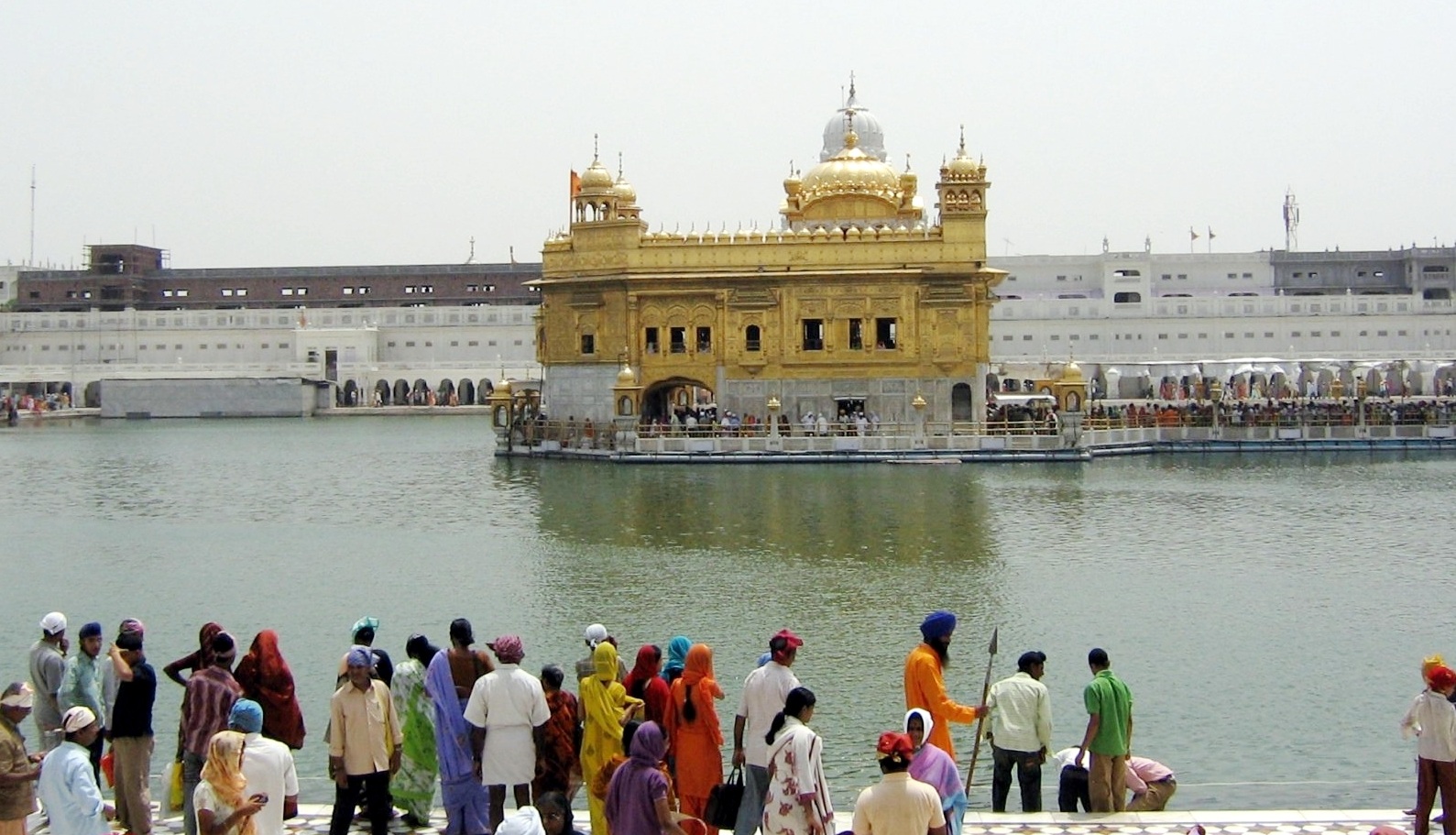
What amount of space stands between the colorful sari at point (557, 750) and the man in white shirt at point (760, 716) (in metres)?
1.11

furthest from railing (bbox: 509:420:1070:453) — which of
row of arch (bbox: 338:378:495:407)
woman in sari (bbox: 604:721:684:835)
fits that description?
row of arch (bbox: 338:378:495:407)

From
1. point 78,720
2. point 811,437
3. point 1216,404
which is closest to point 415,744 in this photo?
point 78,720

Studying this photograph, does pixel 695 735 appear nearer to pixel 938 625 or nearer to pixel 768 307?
pixel 938 625

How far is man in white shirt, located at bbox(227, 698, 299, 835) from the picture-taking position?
8.47 metres

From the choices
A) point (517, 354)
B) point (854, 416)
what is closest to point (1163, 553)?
point (854, 416)

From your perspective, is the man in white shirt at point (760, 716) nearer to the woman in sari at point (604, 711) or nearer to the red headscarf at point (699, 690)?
the red headscarf at point (699, 690)

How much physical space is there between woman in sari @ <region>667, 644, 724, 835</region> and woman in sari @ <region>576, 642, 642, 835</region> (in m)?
0.36

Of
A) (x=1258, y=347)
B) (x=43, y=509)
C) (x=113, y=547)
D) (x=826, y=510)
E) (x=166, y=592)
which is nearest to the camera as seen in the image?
(x=166, y=592)

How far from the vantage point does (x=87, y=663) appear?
11.1 meters

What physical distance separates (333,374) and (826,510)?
221 feet

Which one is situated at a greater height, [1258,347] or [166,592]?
[1258,347]

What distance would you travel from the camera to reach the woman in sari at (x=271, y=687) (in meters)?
10.2

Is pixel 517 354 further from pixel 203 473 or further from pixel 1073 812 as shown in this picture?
pixel 1073 812

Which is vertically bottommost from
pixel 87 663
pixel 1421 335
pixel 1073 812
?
pixel 1073 812
